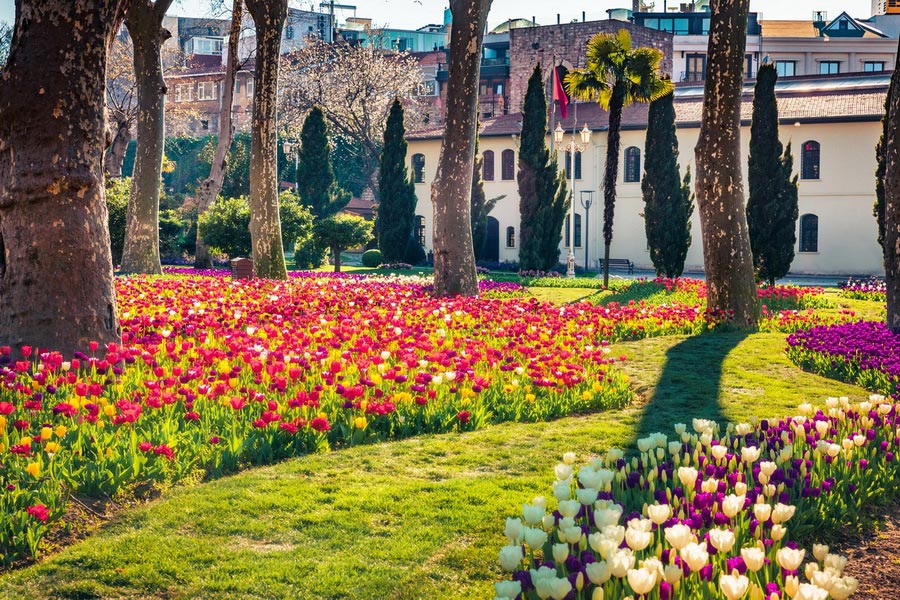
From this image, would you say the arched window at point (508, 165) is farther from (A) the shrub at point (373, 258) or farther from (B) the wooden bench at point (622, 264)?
(A) the shrub at point (373, 258)

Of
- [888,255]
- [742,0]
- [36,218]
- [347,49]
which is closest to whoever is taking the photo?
[36,218]

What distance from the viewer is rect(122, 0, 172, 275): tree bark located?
25.0 m

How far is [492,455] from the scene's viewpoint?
25.1ft

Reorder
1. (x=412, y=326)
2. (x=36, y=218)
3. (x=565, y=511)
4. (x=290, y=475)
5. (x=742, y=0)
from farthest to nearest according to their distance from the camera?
1. (x=742, y=0)
2. (x=412, y=326)
3. (x=36, y=218)
4. (x=290, y=475)
5. (x=565, y=511)

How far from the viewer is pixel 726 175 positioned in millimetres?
16156

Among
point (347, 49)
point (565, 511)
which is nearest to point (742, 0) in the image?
point (565, 511)

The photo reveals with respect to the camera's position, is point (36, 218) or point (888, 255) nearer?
point (36, 218)

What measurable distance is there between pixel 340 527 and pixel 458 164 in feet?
48.2

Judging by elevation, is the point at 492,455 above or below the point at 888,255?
below

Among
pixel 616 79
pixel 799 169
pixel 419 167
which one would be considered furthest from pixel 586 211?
pixel 616 79

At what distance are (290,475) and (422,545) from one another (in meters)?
1.52

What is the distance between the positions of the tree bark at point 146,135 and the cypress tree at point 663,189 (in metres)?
15.9

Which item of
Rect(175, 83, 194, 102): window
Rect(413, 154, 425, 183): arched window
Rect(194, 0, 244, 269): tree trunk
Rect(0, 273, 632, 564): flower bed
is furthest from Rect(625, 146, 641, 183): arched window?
Rect(175, 83, 194, 102): window

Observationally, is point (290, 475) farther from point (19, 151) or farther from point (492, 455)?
point (19, 151)
